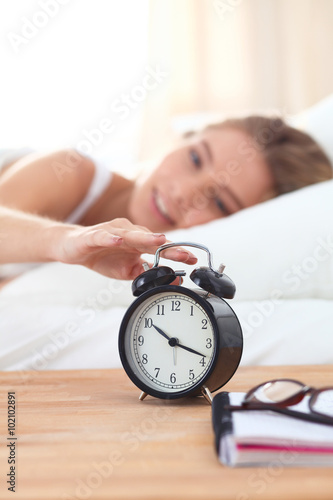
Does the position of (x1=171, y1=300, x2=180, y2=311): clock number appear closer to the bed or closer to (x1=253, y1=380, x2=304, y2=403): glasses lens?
(x1=253, y1=380, x2=304, y2=403): glasses lens

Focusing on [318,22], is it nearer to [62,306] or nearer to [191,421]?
[62,306]

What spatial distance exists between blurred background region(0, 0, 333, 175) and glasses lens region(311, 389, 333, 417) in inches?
67.3

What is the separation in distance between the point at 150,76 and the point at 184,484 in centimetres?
229

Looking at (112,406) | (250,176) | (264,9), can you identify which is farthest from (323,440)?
(264,9)

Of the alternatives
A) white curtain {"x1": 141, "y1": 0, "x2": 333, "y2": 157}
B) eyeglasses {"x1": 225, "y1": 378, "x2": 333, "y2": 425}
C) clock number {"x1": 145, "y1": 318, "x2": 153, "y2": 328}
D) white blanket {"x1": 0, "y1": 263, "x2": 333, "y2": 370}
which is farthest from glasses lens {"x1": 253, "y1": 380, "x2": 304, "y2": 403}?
white curtain {"x1": 141, "y1": 0, "x2": 333, "y2": 157}

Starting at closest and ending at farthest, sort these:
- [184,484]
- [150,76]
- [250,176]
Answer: [184,484] → [250,176] → [150,76]

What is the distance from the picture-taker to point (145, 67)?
8.29 ft

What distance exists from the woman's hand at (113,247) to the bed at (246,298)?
0.66ft

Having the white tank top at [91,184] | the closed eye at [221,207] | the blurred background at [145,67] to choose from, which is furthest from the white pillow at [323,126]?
the white tank top at [91,184]

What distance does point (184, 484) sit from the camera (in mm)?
548

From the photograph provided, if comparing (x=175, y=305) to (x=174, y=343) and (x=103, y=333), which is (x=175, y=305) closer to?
(x=174, y=343)

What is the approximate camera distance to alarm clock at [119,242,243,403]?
863mm

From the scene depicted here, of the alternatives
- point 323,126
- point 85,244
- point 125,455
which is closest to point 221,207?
point 323,126

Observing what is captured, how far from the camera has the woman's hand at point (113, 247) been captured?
3.03ft
